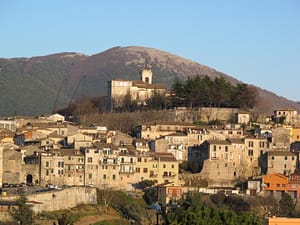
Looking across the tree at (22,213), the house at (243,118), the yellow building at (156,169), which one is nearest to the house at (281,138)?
the house at (243,118)

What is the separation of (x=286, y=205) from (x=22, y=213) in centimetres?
1046

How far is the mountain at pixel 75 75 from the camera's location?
75000 mm

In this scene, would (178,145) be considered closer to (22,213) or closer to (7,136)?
(7,136)

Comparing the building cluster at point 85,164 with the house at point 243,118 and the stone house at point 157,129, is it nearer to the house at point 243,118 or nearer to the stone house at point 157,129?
the stone house at point 157,129

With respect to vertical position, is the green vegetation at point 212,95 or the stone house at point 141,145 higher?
the green vegetation at point 212,95

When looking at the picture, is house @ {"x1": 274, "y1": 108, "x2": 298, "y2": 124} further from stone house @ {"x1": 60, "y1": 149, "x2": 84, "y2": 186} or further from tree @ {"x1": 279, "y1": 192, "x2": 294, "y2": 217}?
stone house @ {"x1": 60, "y1": 149, "x2": 84, "y2": 186}

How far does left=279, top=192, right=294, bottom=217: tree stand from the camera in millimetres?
39366

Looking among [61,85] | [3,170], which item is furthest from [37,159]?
[61,85]

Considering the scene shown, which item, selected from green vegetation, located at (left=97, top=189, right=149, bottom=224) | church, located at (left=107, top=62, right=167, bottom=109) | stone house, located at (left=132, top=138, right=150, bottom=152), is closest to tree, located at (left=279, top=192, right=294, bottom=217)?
green vegetation, located at (left=97, top=189, right=149, bottom=224)

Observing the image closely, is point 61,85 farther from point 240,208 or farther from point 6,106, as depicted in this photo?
point 240,208

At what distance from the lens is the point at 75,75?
357 ft

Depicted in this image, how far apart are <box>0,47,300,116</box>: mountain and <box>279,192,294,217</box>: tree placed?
14427 millimetres

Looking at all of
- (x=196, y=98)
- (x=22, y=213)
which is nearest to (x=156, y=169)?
(x=22, y=213)

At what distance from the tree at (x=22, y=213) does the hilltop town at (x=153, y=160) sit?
0.91m
